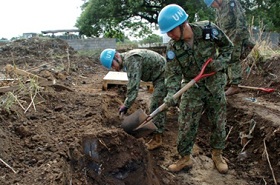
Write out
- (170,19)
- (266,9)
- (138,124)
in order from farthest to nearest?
(266,9)
(138,124)
(170,19)

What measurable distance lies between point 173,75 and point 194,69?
242 mm

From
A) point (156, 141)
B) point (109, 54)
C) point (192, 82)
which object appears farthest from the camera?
point (156, 141)

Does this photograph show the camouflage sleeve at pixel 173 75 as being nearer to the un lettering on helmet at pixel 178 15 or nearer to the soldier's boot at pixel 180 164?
the un lettering on helmet at pixel 178 15

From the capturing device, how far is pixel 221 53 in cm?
346

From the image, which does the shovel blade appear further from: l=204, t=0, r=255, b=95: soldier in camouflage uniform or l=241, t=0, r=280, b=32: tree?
l=241, t=0, r=280, b=32: tree

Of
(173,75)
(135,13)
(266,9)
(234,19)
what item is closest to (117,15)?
(135,13)

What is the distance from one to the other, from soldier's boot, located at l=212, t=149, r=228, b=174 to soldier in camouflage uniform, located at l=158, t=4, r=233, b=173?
0.01 meters

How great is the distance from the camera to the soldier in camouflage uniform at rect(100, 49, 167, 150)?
12.3 feet

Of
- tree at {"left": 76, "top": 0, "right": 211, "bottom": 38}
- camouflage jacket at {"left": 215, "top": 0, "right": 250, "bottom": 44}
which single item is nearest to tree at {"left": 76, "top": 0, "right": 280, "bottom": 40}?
tree at {"left": 76, "top": 0, "right": 211, "bottom": 38}

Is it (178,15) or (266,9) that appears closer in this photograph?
(178,15)

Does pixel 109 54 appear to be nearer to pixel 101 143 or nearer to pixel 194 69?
pixel 194 69

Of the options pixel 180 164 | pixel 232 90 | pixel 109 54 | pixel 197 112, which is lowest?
pixel 180 164

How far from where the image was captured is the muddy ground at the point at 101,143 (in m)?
2.62

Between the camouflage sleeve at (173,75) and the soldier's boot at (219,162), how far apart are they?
0.98 meters
